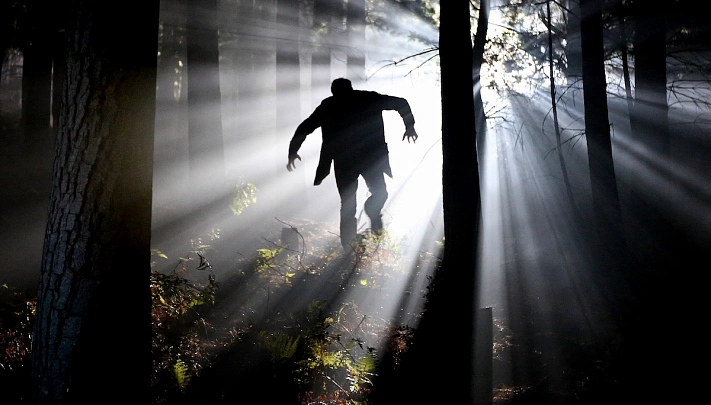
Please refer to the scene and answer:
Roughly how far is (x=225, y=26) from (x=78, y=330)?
47.4 ft

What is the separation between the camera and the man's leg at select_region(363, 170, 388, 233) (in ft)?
26.1

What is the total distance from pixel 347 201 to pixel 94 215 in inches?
201

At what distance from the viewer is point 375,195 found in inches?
319

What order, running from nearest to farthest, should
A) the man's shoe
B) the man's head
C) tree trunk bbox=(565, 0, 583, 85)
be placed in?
the man's head, the man's shoe, tree trunk bbox=(565, 0, 583, 85)

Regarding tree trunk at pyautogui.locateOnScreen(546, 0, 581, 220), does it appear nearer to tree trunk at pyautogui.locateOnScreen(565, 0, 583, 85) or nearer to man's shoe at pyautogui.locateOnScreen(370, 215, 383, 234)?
tree trunk at pyautogui.locateOnScreen(565, 0, 583, 85)

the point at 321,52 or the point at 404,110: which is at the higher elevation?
the point at 321,52

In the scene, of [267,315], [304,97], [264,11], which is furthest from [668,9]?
[304,97]

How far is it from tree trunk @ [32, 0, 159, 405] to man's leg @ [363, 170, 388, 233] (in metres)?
4.84

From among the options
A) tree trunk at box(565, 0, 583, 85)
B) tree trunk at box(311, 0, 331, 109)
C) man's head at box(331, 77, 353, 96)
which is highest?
tree trunk at box(311, 0, 331, 109)

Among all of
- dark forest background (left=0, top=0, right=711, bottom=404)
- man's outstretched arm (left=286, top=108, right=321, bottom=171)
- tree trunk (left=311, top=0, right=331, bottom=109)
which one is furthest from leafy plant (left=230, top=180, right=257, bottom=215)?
tree trunk (left=311, top=0, right=331, bottom=109)

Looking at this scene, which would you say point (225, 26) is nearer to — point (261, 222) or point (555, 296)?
point (261, 222)

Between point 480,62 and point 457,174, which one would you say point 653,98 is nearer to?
point 480,62

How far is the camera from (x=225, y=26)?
15.9 meters

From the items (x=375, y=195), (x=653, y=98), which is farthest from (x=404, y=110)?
(x=653, y=98)
